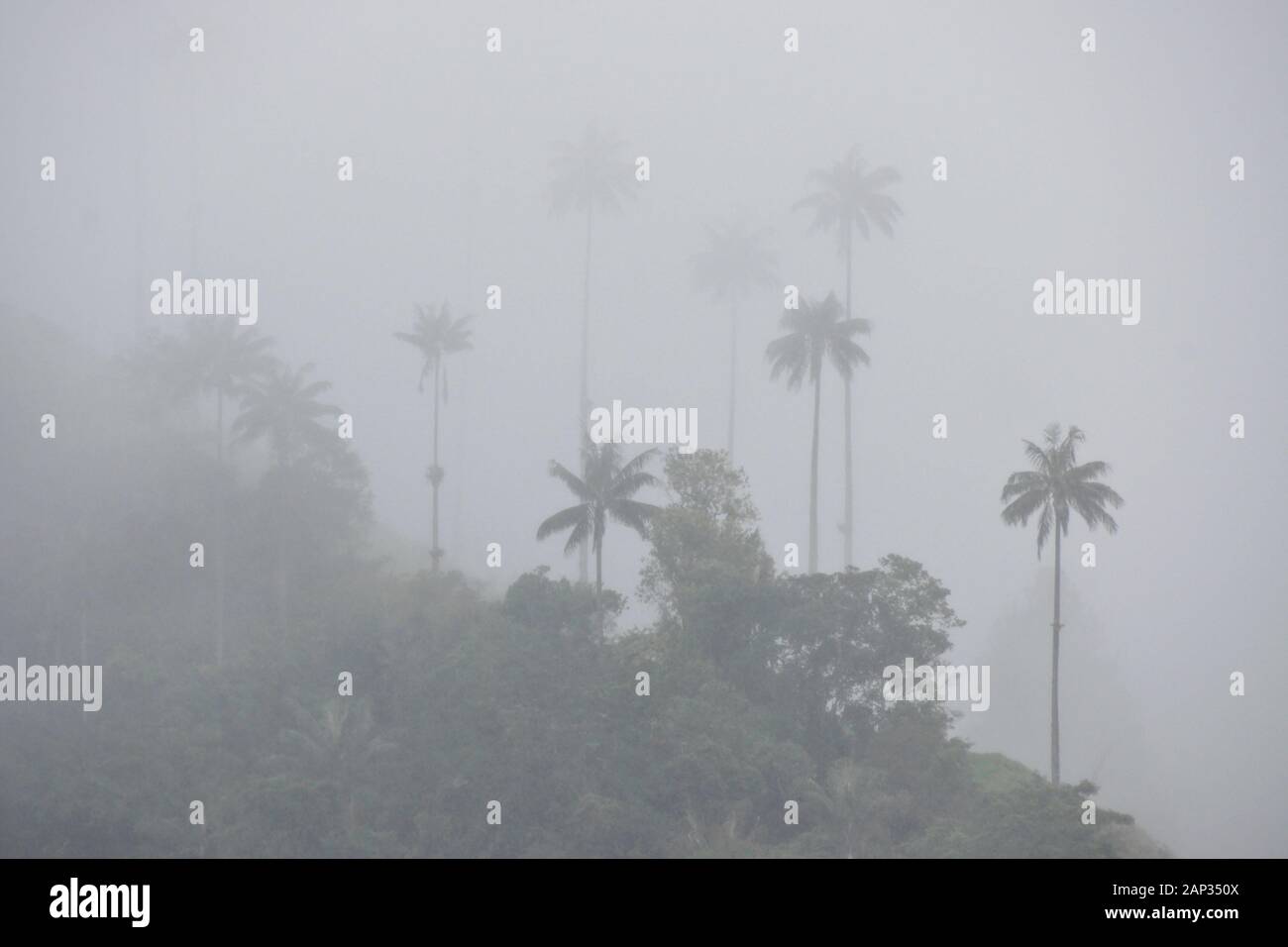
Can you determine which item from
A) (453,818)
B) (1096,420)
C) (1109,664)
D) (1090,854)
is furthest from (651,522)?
(1096,420)

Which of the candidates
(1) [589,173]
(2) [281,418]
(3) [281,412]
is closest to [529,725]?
(2) [281,418]

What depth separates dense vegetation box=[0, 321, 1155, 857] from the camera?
135ft

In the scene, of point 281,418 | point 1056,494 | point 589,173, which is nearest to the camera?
point 1056,494

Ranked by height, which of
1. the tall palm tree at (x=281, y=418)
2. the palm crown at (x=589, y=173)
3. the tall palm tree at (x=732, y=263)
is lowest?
the tall palm tree at (x=281, y=418)

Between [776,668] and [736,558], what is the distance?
4.60 meters

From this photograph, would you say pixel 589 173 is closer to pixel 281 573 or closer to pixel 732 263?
pixel 732 263

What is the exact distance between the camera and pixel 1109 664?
105625mm

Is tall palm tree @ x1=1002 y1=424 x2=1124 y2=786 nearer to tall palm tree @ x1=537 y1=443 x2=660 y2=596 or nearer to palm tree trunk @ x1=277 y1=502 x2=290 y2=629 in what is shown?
tall palm tree @ x1=537 y1=443 x2=660 y2=596

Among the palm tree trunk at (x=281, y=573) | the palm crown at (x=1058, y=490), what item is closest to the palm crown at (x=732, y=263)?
the palm tree trunk at (x=281, y=573)

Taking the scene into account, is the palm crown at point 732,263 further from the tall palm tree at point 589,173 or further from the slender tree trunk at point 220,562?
the slender tree trunk at point 220,562

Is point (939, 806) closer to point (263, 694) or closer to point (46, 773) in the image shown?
point (263, 694)

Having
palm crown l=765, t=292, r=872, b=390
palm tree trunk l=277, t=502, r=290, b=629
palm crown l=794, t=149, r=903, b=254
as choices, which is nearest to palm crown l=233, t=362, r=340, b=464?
palm tree trunk l=277, t=502, r=290, b=629

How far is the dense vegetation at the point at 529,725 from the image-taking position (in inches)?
1615

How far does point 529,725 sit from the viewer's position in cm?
4388
